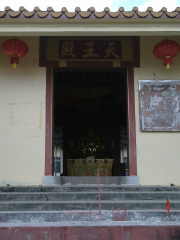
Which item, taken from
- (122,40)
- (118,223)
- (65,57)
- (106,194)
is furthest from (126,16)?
(118,223)

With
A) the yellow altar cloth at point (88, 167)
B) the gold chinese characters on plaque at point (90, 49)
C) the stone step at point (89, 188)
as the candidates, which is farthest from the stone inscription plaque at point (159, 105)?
the yellow altar cloth at point (88, 167)

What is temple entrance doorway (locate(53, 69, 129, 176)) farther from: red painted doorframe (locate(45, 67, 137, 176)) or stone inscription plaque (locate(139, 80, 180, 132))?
stone inscription plaque (locate(139, 80, 180, 132))

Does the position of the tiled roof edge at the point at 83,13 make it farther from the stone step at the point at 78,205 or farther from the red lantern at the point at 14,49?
the stone step at the point at 78,205

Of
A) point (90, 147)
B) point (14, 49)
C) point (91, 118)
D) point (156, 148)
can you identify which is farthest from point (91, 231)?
point (91, 118)

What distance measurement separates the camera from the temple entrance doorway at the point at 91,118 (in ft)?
29.8

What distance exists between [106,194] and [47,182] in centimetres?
114

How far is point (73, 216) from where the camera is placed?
11.7 ft

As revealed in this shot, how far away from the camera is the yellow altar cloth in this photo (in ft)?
26.3

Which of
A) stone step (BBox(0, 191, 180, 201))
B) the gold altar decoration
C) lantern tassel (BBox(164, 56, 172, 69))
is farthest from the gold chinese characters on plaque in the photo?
the gold altar decoration

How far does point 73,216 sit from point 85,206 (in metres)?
0.33

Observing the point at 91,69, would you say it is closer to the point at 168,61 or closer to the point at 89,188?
the point at 168,61

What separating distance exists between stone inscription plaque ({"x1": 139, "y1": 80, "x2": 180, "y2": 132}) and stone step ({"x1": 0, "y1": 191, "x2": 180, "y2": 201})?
1.26 m

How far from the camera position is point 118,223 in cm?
293

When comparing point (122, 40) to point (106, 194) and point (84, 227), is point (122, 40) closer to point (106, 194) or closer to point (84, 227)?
point (106, 194)
